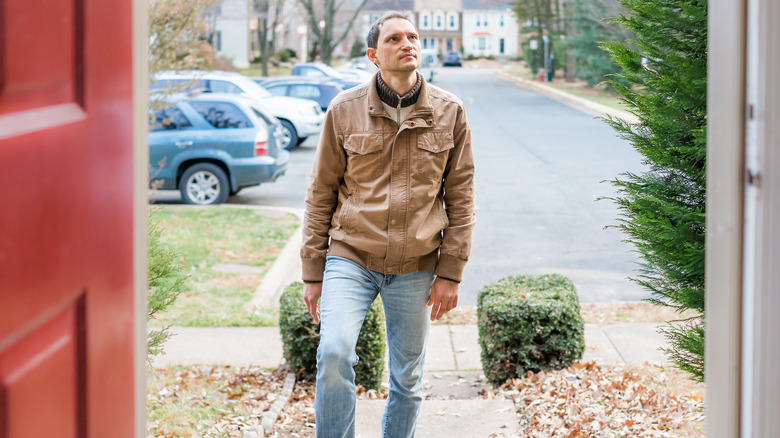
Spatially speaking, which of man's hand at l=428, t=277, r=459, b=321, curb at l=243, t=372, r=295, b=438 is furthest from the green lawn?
man's hand at l=428, t=277, r=459, b=321

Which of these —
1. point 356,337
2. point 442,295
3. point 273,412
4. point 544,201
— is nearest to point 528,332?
point 273,412

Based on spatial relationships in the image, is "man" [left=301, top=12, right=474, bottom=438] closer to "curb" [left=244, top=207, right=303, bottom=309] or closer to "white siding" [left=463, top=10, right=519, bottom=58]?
"curb" [left=244, top=207, right=303, bottom=309]

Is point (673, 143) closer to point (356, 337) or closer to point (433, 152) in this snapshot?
point (433, 152)

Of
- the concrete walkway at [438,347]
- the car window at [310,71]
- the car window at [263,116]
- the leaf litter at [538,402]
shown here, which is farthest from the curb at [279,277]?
the car window at [310,71]

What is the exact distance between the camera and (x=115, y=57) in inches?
59.0

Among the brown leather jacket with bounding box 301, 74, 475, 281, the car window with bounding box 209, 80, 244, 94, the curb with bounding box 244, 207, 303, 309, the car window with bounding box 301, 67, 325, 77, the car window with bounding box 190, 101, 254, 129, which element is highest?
the car window with bounding box 301, 67, 325, 77

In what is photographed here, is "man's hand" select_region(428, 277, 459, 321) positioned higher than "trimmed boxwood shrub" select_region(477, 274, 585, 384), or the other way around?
"man's hand" select_region(428, 277, 459, 321)

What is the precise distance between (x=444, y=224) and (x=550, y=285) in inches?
96.1

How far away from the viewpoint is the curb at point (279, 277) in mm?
8031

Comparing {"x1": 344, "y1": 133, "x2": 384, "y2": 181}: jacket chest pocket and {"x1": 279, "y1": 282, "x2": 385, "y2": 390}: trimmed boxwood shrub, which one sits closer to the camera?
{"x1": 344, "y1": 133, "x2": 384, "y2": 181}: jacket chest pocket

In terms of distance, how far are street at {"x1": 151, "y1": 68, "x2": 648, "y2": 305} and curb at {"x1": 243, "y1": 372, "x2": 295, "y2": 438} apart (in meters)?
2.14

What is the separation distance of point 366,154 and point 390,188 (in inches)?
6.4

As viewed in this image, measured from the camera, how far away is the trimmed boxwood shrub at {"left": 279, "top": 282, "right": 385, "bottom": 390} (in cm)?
530

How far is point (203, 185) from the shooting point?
42.4 ft
